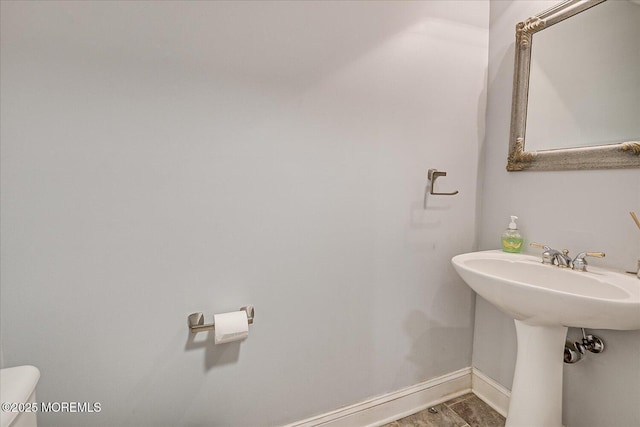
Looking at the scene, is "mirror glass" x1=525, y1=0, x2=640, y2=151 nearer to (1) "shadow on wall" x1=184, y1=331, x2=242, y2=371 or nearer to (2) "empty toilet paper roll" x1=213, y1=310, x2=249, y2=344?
(2) "empty toilet paper roll" x1=213, y1=310, x2=249, y2=344

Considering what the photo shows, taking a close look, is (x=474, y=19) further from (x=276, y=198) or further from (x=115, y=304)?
(x=115, y=304)

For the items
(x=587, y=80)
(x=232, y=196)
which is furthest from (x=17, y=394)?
(x=587, y=80)

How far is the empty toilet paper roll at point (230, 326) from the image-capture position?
1.02m

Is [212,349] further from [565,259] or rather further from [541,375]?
[565,259]

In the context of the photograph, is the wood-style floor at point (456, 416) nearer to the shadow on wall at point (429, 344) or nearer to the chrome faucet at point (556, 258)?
the shadow on wall at point (429, 344)

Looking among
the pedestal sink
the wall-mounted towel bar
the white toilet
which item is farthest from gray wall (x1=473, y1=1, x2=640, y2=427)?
the white toilet

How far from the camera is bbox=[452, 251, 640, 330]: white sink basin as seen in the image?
2.64 ft

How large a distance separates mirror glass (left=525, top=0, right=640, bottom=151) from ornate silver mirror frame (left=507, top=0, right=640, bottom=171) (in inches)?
0.9

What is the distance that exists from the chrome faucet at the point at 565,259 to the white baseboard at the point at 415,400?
0.75 metres

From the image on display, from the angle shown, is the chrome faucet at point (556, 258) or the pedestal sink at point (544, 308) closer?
the pedestal sink at point (544, 308)

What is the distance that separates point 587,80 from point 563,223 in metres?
0.57

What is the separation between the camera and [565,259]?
1.11m

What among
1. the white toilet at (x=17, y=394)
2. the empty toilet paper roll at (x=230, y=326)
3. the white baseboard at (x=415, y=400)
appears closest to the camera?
the white toilet at (x=17, y=394)

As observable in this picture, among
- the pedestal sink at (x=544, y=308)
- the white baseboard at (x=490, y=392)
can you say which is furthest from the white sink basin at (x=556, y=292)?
the white baseboard at (x=490, y=392)
